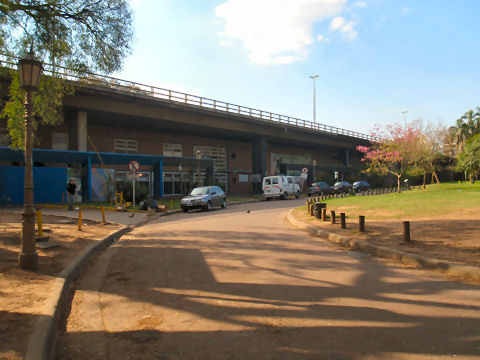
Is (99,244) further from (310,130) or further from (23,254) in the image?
(310,130)

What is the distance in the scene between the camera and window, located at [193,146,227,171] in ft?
134

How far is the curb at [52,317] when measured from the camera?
3.08 m

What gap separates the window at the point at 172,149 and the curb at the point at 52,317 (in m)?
30.5

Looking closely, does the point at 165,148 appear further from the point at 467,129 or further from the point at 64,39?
the point at 467,129

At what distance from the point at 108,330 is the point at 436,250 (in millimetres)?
6296

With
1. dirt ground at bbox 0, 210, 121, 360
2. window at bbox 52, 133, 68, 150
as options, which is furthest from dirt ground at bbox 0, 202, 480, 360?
window at bbox 52, 133, 68, 150

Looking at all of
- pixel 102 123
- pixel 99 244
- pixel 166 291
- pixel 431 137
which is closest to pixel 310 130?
pixel 431 137

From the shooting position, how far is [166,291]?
5.00 metres

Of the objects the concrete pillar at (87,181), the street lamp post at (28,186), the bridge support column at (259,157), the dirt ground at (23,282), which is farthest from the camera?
the bridge support column at (259,157)

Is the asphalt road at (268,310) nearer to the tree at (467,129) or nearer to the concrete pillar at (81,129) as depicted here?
the concrete pillar at (81,129)

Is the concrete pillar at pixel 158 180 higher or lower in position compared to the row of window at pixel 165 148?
lower

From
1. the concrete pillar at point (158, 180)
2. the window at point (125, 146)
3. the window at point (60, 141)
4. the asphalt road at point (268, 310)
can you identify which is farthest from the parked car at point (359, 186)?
the asphalt road at point (268, 310)

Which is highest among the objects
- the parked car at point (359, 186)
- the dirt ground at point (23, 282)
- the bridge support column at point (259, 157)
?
the bridge support column at point (259, 157)

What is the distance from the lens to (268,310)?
4.11m
